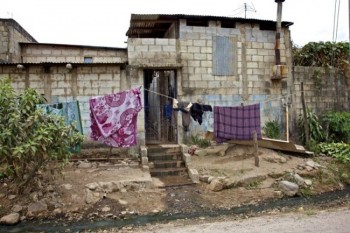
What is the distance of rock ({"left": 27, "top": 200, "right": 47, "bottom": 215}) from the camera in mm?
7113

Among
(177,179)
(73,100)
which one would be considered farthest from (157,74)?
(177,179)

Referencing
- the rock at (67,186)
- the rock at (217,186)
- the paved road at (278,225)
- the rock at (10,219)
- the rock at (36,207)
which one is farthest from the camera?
the rock at (217,186)

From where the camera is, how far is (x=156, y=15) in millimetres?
10625

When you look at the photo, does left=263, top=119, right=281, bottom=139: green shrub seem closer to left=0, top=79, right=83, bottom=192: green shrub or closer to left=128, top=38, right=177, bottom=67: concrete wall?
left=128, top=38, right=177, bottom=67: concrete wall

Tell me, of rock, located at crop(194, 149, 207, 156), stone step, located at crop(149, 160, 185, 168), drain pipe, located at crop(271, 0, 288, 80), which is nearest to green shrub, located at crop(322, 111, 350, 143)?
drain pipe, located at crop(271, 0, 288, 80)

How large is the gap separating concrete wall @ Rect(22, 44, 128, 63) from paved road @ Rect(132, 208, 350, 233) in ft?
28.5

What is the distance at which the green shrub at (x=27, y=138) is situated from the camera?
6877 millimetres

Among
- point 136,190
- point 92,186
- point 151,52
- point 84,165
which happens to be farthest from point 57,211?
point 151,52

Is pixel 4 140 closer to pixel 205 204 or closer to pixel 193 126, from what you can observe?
pixel 205 204

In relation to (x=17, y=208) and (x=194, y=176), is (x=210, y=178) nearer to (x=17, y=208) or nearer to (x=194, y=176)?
(x=194, y=176)

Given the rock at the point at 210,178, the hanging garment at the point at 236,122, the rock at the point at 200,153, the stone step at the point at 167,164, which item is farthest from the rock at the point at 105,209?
the hanging garment at the point at 236,122

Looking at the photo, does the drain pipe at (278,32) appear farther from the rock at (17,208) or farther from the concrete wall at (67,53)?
the rock at (17,208)

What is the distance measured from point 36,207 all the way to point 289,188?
5.73m

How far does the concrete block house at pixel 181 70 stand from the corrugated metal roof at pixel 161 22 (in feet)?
0.10
